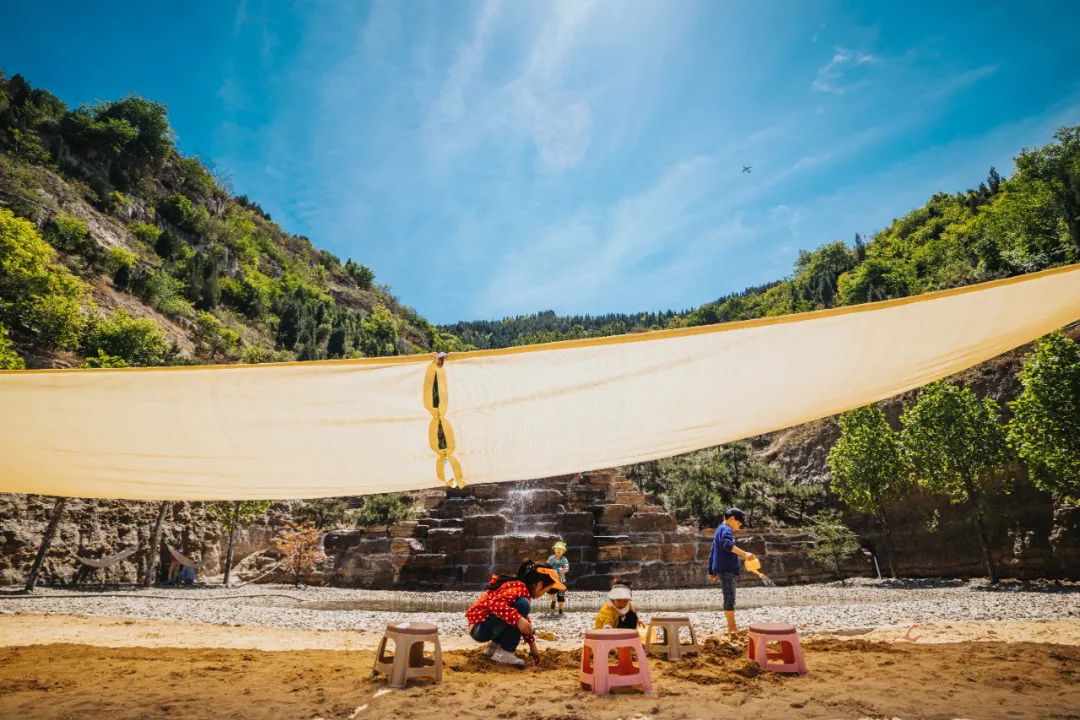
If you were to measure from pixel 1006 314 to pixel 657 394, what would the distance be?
227 cm

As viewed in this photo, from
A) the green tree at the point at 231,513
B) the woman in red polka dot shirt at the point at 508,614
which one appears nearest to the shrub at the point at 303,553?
the green tree at the point at 231,513

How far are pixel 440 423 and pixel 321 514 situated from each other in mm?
16434

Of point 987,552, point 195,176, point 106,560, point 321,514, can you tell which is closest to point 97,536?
point 106,560

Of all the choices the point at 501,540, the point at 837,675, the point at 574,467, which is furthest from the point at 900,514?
the point at 574,467

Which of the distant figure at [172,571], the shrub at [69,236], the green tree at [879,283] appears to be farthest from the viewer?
the green tree at [879,283]

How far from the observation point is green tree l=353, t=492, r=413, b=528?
57.7 ft

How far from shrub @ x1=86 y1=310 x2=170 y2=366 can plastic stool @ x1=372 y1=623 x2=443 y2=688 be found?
19021 millimetres

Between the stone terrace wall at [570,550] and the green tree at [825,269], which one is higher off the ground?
the green tree at [825,269]

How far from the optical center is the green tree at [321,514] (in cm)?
1696

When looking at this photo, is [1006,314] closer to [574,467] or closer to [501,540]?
[574,467]

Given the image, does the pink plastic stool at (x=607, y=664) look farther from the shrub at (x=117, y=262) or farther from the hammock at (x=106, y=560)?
the shrub at (x=117, y=262)

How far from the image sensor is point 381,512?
18000mm

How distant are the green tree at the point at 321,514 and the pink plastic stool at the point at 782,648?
15.9 meters

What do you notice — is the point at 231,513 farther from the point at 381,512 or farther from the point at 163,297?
the point at 163,297
